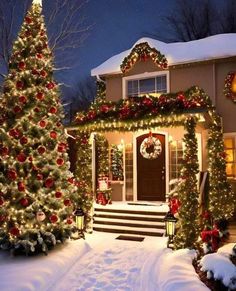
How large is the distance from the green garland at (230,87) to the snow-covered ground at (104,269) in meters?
5.85

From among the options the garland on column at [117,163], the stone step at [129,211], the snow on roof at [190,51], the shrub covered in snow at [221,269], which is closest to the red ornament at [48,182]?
the stone step at [129,211]

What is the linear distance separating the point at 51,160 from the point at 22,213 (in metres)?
1.35

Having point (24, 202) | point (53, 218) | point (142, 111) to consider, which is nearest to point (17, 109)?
point (24, 202)

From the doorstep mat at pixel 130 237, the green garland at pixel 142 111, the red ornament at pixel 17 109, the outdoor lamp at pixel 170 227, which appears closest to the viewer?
the red ornament at pixel 17 109

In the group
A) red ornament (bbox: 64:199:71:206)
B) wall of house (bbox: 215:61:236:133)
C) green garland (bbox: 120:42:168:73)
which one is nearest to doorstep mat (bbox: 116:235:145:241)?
red ornament (bbox: 64:199:71:206)

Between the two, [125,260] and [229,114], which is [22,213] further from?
[229,114]

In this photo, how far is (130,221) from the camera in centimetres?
986

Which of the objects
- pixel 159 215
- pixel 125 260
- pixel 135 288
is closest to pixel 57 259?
pixel 125 260

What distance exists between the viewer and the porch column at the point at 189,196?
811 cm

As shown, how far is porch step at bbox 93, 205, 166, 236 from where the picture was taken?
9359 mm

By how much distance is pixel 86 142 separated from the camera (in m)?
10.3

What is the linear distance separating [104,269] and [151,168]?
5.99m

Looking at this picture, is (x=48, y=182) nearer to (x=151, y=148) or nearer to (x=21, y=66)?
(x=21, y=66)

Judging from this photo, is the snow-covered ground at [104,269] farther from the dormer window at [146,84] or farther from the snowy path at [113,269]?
the dormer window at [146,84]
